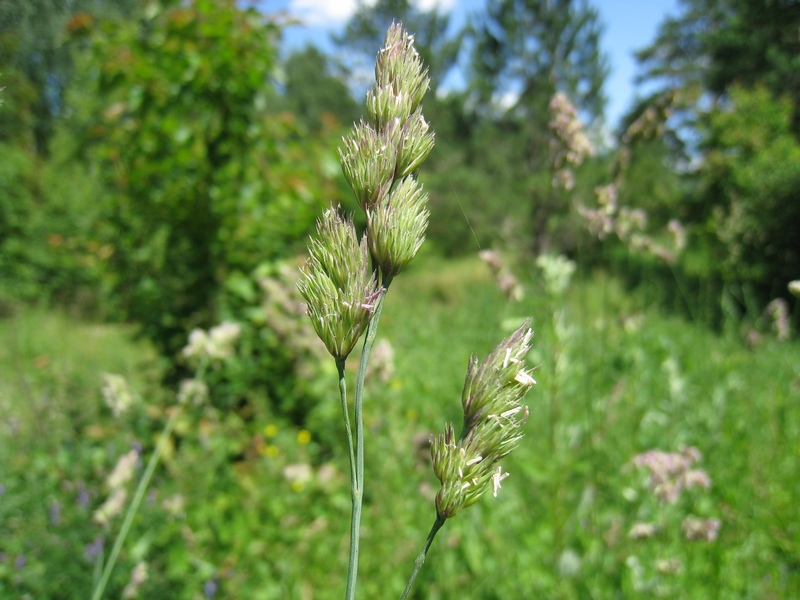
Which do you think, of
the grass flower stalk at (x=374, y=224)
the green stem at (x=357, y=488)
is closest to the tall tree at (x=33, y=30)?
the grass flower stalk at (x=374, y=224)

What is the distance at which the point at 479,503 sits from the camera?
2.21 m

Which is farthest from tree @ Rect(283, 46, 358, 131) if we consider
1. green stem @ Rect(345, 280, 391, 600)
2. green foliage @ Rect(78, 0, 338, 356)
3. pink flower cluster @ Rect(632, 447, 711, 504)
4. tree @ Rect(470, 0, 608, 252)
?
green stem @ Rect(345, 280, 391, 600)

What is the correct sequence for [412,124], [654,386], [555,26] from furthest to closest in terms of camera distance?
1. [555,26]
2. [654,386]
3. [412,124]

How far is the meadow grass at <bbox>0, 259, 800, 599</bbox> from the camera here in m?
1.81

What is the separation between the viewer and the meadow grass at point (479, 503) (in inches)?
71.1

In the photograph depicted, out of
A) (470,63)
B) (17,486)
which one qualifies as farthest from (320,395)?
(470,63)

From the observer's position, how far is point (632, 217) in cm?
170

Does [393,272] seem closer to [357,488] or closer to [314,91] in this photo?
[357,488]

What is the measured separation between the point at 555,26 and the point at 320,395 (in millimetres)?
11097

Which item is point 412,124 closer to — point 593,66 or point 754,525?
point 754,525

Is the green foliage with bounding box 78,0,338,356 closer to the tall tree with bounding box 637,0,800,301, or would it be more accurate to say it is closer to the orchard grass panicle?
the orchard grass panicle

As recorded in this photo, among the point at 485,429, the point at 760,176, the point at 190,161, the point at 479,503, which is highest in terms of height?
the point at 190,161

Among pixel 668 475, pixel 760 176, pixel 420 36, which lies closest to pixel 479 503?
pixel 668 475

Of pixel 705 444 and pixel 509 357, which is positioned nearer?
pixel 509 357
